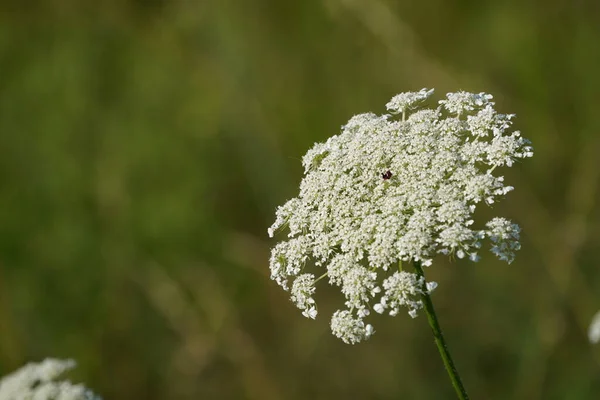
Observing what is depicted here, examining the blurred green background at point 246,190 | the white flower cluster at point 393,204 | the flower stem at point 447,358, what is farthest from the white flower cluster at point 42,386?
the blurred green background at point 246,190

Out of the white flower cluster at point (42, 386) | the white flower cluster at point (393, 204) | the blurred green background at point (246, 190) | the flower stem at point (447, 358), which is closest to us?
the flower stem at point (447, 358)

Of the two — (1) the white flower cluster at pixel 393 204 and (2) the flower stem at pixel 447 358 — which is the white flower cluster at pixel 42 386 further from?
(2) the flower stem at pixel 447 358

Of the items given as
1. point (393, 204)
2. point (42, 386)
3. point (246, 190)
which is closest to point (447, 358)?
point (393, 204)

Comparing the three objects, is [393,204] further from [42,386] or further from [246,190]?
[246,190]

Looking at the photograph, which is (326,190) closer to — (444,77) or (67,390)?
(67,390)

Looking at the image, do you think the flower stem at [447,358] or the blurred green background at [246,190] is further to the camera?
the blurred green background at [246,190]
